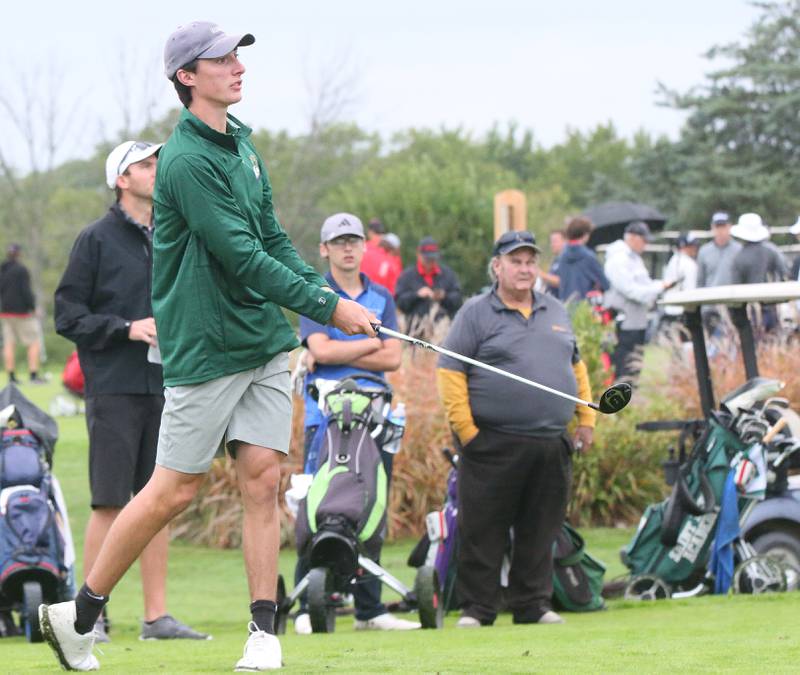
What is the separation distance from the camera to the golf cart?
9219 mm

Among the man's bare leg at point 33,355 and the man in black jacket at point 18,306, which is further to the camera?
the man's bare leg at point 33,355

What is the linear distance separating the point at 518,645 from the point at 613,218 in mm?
26567

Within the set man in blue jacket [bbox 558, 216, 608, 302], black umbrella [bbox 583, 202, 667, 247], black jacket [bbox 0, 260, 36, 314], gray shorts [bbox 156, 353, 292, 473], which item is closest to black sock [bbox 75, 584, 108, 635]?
gray shorts [bbox 156, 353, 292, 473]

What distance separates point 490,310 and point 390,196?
91.8 ft

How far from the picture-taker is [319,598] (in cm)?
795

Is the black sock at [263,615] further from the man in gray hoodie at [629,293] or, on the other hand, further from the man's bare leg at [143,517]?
the man in gray hoodie at [629,293]

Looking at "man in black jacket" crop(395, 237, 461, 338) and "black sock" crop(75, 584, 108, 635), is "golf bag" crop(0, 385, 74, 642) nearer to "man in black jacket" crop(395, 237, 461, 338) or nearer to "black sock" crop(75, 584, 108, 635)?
"black sock" crop(75, 584, 108, 635)

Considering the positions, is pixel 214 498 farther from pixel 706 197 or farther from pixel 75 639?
pixel 706 197

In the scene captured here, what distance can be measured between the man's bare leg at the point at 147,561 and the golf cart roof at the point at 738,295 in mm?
3420

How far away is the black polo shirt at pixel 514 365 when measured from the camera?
27.5ft

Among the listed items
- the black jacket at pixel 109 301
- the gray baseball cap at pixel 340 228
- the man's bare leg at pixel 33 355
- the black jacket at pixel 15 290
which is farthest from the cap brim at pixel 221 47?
the man's bare leg at pixel 33 355

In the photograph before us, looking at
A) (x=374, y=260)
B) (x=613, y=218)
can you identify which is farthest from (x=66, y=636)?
Result: (x=613, y=218)

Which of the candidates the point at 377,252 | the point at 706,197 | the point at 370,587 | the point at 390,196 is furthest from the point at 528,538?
the point at 706,197

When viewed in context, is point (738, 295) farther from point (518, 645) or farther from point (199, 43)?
point (199, 43)
